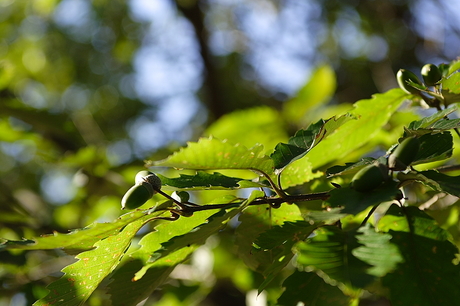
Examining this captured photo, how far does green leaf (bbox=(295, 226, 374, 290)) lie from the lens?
1.73 ft

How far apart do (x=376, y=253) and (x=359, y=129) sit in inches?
20.1

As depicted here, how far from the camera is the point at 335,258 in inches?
22.8

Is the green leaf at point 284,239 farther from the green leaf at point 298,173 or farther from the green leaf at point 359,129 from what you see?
the green leaf at point 359,129

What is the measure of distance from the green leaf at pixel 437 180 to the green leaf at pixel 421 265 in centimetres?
10

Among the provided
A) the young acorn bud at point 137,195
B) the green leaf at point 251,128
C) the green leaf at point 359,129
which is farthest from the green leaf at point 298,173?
the green leaf at point 251,128

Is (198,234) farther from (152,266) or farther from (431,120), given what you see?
(431,120)

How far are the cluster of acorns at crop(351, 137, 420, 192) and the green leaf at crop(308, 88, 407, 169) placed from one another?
1.17 feet

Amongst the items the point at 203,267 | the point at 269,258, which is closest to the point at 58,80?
the point at 203,267

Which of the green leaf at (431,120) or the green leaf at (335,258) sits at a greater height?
the green leaf at (431,120)

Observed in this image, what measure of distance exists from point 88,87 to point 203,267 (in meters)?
2.91

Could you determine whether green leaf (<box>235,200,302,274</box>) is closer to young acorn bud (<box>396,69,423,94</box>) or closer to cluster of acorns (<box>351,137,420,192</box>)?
cluster of acorns (<box>351,137,420,192</box>)

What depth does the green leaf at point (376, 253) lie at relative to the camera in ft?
1.70

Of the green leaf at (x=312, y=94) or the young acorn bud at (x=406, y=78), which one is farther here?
the green leaf at (x=312, y=94)

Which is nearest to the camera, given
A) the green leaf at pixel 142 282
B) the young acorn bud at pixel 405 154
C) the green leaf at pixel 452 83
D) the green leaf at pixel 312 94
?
the young acorn bud at pixel 405 154
